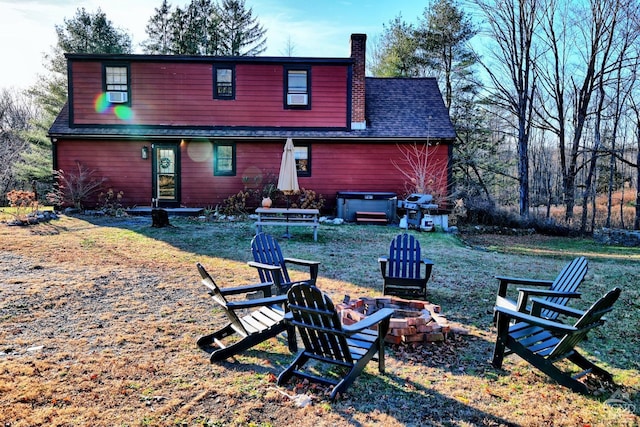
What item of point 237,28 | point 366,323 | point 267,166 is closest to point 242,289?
point 366,323

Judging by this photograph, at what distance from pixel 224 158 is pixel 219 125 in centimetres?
115

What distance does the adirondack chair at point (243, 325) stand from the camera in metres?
3.73

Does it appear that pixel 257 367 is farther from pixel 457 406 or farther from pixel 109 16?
pixel 109 16

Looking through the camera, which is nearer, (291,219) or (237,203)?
(291,219)

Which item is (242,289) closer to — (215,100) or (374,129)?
(374,129)

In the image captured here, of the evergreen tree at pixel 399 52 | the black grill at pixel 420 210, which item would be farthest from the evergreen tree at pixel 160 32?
the black grill at pixel 420 210

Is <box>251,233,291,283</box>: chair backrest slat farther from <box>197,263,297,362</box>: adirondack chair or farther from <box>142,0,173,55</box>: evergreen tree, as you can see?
<box>142,0,173,55</box>: evergreen tree

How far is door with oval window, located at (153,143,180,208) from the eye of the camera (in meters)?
15.1

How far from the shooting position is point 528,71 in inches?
707

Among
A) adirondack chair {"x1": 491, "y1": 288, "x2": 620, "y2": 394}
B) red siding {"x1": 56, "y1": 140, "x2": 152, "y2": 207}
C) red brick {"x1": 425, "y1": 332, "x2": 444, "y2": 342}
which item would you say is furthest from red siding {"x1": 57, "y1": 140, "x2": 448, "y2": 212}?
adirondack chair {"x1": 491, "y1": 288, "x2": 620, "y2": 394}

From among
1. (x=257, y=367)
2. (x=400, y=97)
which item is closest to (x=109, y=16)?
(x=400, y=97)

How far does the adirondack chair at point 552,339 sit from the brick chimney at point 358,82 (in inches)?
471

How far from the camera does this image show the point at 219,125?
49.6 feet

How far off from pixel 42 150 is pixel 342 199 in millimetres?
17221
